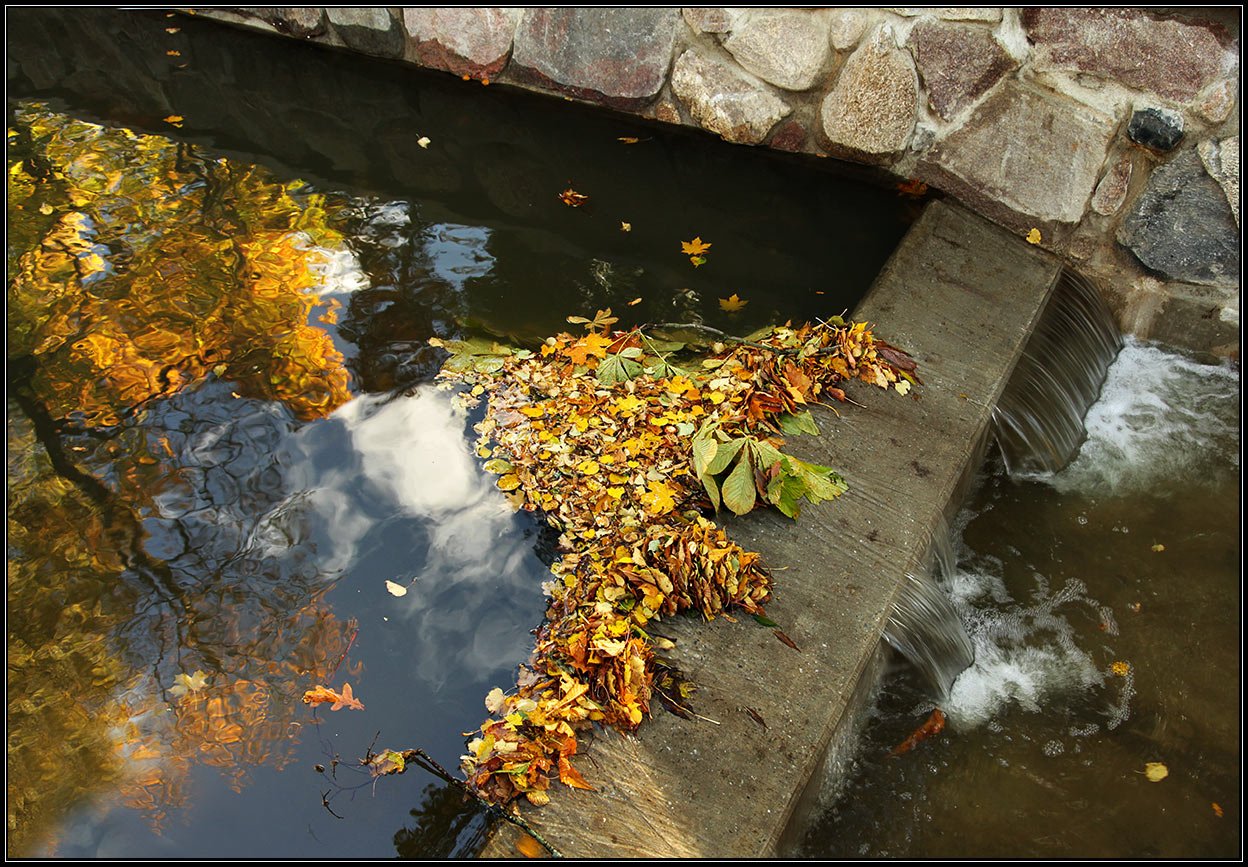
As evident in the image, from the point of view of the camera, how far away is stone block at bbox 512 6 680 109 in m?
4.66

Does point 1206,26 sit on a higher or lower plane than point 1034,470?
higher

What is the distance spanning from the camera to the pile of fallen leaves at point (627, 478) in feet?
7.50

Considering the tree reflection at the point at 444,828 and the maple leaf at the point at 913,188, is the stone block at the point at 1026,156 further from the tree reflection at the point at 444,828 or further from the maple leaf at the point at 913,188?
the tree reflection at the point at 444,828

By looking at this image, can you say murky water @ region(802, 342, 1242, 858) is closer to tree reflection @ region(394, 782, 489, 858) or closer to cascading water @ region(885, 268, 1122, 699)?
cascading water @ region(885, 268, 1122, 699)

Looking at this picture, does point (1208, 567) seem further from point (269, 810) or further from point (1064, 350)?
point (269, 810)

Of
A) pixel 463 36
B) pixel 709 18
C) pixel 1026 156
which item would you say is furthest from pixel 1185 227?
pixel 463 36

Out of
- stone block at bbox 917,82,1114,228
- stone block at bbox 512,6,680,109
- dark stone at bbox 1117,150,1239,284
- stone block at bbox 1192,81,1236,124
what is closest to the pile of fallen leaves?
stone block at bbox 917,82,1114,228

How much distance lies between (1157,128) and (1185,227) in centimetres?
45

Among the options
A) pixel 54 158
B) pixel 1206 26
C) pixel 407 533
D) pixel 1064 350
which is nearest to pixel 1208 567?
pixel 1064 350

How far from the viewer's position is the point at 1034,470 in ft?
11.2

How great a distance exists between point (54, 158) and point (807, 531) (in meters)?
4.67

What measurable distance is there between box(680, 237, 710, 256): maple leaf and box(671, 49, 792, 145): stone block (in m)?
0.90

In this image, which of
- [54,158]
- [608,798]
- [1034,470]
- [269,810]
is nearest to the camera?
[608,798]

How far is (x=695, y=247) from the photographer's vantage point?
4199 mm
